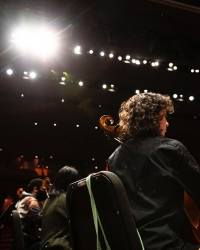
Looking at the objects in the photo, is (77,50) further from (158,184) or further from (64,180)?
(158,184)

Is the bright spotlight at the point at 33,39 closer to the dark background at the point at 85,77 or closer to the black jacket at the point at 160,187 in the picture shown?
the dark background at the point at 85,77

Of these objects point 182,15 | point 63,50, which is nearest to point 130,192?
point 182,15

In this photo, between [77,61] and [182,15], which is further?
[77,61]

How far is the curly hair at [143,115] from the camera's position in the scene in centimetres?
133

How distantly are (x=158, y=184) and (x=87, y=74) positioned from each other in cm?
695

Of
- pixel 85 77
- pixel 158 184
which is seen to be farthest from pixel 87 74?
pixel 158 184

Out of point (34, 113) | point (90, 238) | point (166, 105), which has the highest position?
point (34, 113)

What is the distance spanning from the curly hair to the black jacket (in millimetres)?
156

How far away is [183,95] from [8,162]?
754 cm

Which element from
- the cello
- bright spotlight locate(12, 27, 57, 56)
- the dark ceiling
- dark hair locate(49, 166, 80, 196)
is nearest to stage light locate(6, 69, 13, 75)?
the dark ceiling

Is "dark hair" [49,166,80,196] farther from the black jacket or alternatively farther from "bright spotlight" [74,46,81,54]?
"bright spotlight" [74,46,81,54]

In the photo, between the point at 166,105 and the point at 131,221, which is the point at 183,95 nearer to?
the point at 166,105

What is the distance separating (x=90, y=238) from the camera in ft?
3.39

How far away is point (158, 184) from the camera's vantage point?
107cm
